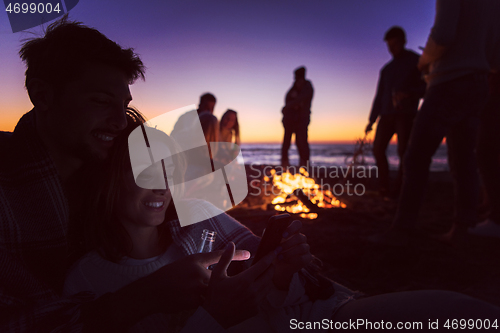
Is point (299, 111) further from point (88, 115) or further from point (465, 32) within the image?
point (88, 115)

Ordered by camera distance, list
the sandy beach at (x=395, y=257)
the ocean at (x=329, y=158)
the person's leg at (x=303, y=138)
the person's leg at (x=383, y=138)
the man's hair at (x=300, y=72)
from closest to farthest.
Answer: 1. the sandy beach at (x=395, y=257)
2. the person's leg at (x=383, y=138)
3. the man's hair at (x=300, y=72)
4. the person's leg at (x=303, y=138)
5. the ocean at (x=329, y=158)

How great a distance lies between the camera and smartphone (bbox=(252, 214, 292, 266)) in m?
1.36

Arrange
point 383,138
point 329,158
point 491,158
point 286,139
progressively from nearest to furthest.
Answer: point 491,158
point 383,138
point 286,139
point 329,158

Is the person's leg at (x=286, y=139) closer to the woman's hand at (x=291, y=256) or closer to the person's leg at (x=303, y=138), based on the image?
the person's leg at (x=303, y=138)

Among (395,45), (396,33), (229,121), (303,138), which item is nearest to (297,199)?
(303,138)

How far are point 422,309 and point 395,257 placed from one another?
6.72ft

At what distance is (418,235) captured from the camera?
3.57 meters

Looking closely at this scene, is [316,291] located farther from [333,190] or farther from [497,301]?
[333,190]

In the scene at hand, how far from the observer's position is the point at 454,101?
2787 millimetres

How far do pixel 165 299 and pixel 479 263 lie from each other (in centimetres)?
327

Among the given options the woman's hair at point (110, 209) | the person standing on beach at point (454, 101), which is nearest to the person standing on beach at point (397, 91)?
the person standing on beach at point (454, 101)

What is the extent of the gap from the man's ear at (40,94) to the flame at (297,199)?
3786mm

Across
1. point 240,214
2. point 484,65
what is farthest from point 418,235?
point 240,214

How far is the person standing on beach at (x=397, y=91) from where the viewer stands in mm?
5203
